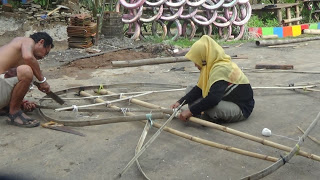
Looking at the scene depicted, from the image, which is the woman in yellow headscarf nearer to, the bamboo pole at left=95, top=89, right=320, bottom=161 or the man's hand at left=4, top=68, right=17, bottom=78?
the bamboo pole at left=95, top=89, right=320, bottom=161

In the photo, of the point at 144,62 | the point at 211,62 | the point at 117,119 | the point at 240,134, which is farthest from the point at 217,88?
the point at 144,62

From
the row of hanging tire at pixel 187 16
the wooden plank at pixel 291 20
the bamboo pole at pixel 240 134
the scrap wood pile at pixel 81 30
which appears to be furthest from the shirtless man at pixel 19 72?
the wooden plank at pixel 291 20

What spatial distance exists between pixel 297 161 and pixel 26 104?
3102 mm

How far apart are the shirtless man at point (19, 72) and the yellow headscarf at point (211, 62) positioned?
1.67m

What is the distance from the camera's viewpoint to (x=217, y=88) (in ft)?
13.1

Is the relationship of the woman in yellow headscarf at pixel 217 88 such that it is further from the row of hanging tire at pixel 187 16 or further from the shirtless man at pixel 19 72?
the row of hanging tire at pixel 187 16

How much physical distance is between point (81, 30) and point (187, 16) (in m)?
3.40

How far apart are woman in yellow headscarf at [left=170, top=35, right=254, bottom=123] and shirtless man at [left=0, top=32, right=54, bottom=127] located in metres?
1.64

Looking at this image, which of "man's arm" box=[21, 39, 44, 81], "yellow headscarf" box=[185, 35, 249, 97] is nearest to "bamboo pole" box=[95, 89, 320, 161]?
"yellow headscarf" box=[185, 35, 249, 97]

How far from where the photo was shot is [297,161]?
3.45 metres

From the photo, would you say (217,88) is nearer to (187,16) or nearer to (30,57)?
(30,57)

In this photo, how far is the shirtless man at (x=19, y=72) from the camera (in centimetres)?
418

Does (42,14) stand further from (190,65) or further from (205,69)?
(205,69)

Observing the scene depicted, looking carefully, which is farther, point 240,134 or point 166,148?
point 166,148
